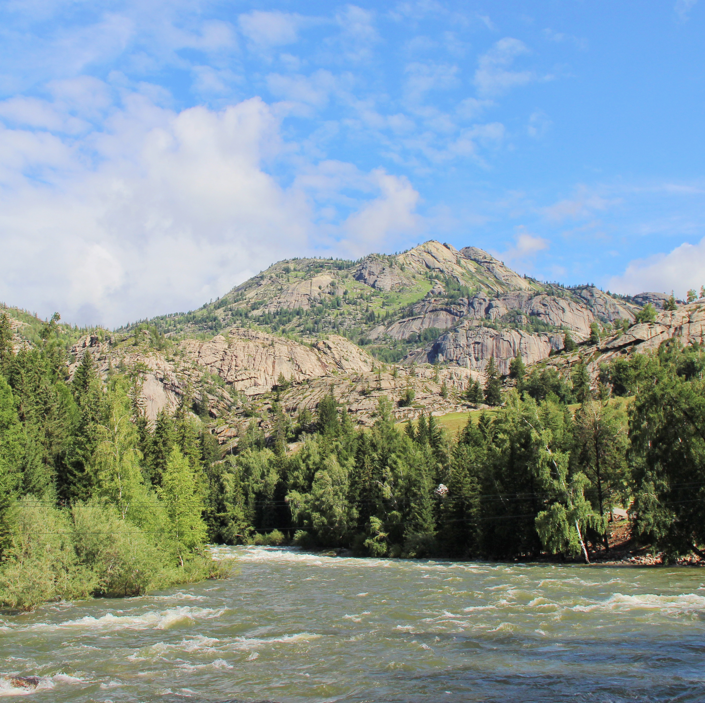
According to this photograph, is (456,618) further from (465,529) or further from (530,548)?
(465,529)

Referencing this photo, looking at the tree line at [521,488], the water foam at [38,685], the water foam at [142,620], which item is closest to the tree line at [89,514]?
the water foam at [142,620]

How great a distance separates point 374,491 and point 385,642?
53440 millimetres

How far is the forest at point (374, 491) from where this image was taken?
41.9 metres

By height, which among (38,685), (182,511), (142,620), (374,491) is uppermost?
(182,511)

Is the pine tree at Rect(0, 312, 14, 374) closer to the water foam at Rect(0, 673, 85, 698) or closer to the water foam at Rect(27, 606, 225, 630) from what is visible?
the water foam at Rect(27, 606, 225, 630)

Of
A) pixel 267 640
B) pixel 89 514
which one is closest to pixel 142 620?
pixel 267 640

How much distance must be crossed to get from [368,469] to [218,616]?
50.0 metres

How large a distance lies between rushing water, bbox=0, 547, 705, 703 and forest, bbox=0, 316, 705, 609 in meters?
4.22

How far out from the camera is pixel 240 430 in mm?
190250

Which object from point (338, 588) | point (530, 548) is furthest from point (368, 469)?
point (338, 588)

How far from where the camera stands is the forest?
4191 cm

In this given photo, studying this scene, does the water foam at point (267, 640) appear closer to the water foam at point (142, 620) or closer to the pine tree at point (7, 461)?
the water foam at point (142, 620)

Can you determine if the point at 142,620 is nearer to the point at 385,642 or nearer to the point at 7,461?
the point at 385,642

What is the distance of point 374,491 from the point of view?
263 feet
